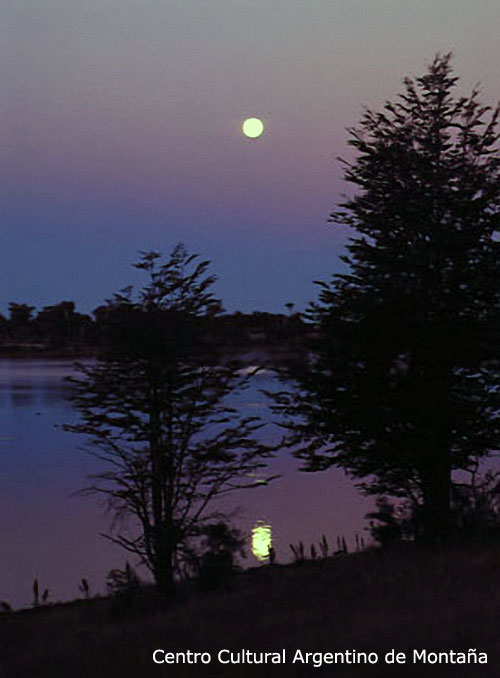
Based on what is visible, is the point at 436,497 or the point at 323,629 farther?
the point at 436,497

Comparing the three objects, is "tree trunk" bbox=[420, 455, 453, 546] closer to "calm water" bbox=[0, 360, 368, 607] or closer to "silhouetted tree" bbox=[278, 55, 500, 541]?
"silhouetted tree" bbox=[278, 55, 500, 541]

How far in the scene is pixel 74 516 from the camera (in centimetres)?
6481

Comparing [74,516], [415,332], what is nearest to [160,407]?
[415,332]

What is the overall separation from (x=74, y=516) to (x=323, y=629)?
56.8 m

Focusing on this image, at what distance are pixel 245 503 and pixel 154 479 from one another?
43892mm

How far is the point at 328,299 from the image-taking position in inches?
997

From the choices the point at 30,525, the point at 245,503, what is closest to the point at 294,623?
the point at 30,525

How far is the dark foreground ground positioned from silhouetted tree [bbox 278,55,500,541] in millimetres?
6494

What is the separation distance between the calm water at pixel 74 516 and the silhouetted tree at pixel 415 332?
330 inches

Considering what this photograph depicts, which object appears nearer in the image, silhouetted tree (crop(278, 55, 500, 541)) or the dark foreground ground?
the dark foreground ground

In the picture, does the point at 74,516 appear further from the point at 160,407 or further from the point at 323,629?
the point at 323,629

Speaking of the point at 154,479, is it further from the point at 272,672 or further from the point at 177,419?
the point at 272,672

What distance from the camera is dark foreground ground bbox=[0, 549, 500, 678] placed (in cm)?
896

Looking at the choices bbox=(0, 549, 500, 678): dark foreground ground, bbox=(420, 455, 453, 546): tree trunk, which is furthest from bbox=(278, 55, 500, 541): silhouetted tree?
bbox=(0, 549, 500, 678): dark foreground ground
